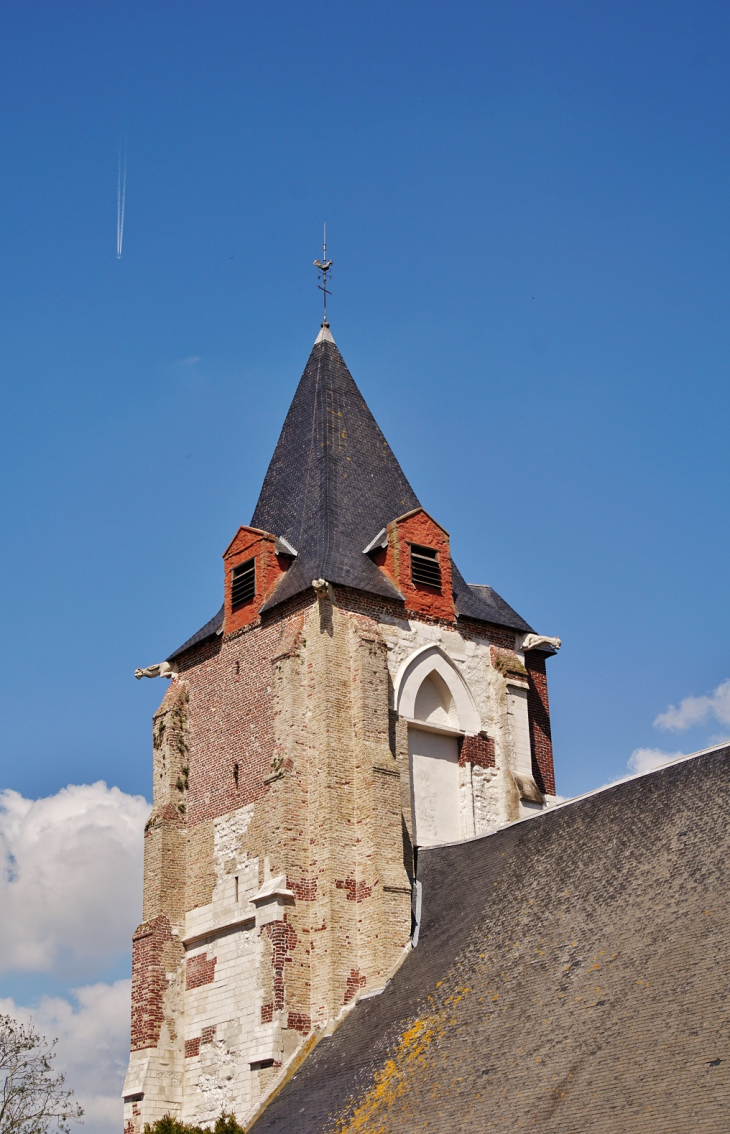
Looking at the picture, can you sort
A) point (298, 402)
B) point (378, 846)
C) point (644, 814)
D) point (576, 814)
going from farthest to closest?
point (298, 402) → point (378, 846) → point (576, 814) → point (644, 814)

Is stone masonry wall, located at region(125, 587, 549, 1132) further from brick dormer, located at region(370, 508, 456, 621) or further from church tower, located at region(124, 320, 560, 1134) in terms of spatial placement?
brick dormer, located at region(370, 508, 456, 621)

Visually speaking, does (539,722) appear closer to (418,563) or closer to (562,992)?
(418,563)

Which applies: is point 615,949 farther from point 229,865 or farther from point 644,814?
point 229,865

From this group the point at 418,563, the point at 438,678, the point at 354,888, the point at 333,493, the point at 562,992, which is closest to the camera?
the point at 562,992

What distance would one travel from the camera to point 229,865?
25.1 metres

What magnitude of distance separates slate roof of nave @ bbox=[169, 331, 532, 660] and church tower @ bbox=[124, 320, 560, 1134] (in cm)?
6

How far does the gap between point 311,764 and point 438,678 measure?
3.29 metres

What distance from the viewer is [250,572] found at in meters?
27.4

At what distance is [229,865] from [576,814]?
6.46m

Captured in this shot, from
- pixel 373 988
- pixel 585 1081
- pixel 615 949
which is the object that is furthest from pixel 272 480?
pixel 585 1081

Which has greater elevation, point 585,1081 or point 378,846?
point 378,846

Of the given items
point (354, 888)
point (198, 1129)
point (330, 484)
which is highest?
point (330, 484)

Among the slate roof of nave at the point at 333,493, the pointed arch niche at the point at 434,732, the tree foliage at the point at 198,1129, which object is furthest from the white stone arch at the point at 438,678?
the tree foliage at the point at 198,1129

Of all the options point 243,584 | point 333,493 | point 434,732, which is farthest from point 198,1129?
point 333,493
